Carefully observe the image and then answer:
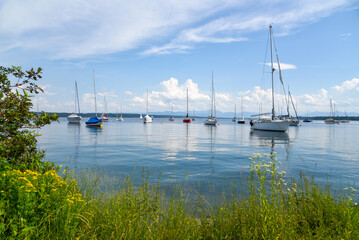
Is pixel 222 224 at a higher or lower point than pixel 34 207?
lower

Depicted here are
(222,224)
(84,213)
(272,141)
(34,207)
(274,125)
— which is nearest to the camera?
(34,207)

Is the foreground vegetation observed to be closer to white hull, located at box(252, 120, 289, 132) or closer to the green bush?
the green bush

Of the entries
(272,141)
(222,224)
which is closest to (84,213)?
(222,224)

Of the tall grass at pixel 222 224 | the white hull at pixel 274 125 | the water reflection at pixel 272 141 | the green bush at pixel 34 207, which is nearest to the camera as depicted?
the green bush at pixel 34 207

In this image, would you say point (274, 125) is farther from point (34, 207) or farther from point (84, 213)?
point (34, 207)

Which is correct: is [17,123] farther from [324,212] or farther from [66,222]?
[324,212]

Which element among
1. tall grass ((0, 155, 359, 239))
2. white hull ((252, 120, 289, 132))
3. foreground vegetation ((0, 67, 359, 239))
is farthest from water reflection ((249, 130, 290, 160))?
foreground vegetation ((0, 67, 359, 239))

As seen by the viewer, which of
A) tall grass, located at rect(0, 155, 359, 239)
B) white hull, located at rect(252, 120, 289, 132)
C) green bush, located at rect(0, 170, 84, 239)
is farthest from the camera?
white hull, located at rect(252, 120, 289, 132)

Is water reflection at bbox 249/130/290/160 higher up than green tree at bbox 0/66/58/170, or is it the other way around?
green tree at bbox 0/66/58/170

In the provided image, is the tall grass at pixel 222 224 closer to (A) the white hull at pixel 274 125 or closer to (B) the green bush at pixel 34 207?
(B) the green bush at pixel 34 207

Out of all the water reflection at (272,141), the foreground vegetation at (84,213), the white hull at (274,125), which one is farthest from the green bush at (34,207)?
the white hull at (274,125)

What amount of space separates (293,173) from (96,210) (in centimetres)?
1279

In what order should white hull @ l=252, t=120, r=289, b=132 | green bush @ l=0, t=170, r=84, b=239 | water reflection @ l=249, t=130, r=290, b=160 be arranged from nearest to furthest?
green bush @ l=0, t=170, r=84, b=239, water reflection @ l=249, t=130, r=290, b=160, white hull @ l=252, t=120, r=289, b=132

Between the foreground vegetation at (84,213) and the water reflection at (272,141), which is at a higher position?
the foreground vegetation at (84,213)
